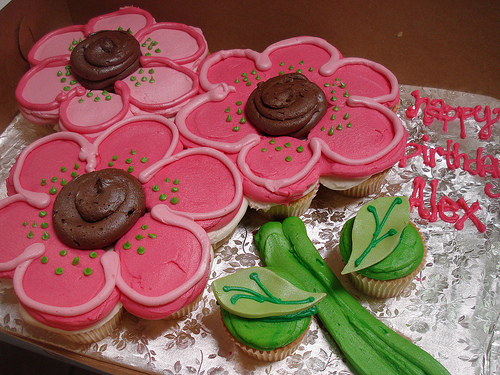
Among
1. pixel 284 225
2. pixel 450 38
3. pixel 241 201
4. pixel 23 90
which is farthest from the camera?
pixel 450 38

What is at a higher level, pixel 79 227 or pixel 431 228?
pixel 79 227

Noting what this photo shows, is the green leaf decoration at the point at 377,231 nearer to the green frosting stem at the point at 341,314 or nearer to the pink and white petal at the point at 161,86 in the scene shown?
the green frosting stem at the point at 341,314

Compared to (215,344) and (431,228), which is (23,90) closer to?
(215,344)

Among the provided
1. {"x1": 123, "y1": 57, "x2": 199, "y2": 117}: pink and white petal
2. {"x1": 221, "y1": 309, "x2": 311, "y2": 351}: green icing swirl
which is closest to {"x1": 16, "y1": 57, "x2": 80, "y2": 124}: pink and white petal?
{"x1": 123, "y1": 57, "x2": 199, "y2": 117}: pink and white petal

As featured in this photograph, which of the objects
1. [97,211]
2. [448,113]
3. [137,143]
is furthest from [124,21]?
[448,113]

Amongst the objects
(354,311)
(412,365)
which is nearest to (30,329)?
(354,311)
